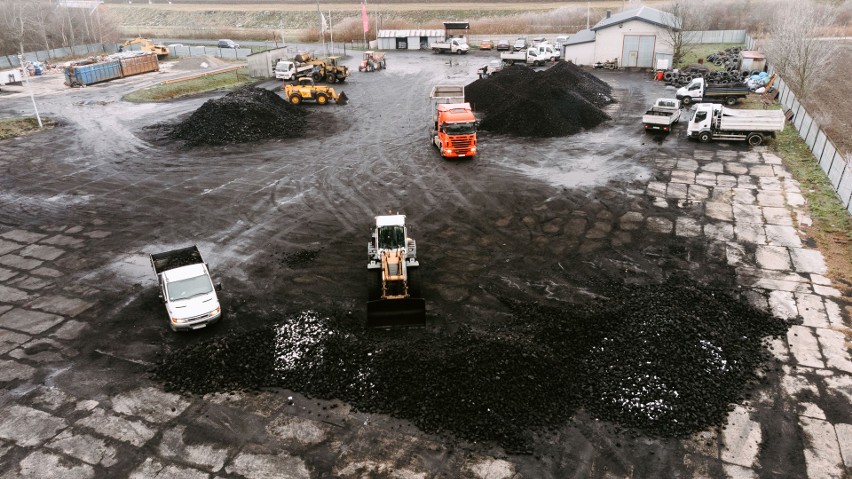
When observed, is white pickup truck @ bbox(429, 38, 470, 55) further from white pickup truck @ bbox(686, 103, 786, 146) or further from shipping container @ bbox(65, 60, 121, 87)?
white pickup truck @ bbox(686, 103, 786, 146)

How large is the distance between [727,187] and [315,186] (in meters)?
21.5

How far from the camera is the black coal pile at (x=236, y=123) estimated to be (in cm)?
3703

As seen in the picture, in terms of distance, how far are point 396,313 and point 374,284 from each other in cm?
197

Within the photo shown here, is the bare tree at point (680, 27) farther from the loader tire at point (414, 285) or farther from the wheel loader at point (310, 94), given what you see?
the loader tire at point (414, 285)

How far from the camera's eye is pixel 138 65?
62875 millimetres

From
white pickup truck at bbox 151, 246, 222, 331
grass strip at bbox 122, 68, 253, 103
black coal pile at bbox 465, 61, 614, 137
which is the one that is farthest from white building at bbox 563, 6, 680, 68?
white pickup truck at bbox 151, 246, 222, 331

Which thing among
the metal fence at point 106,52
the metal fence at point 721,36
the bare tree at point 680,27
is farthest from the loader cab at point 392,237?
the metal fence at point 721,36

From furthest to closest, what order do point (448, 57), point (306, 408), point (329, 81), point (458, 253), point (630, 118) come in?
point (448, 57) < point (329, 81) < point (630, 118) < point (458, 253) < point (306, 408)

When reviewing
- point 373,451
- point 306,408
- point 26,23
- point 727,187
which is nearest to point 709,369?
point 373,451

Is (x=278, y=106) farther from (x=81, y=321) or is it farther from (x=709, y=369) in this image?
(x=709, y=369)

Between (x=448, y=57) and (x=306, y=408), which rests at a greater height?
(x=448, y=57)

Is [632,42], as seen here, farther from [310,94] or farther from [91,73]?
[91,73]

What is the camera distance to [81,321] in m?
17.9

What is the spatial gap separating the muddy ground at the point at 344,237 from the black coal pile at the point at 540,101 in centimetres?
171
